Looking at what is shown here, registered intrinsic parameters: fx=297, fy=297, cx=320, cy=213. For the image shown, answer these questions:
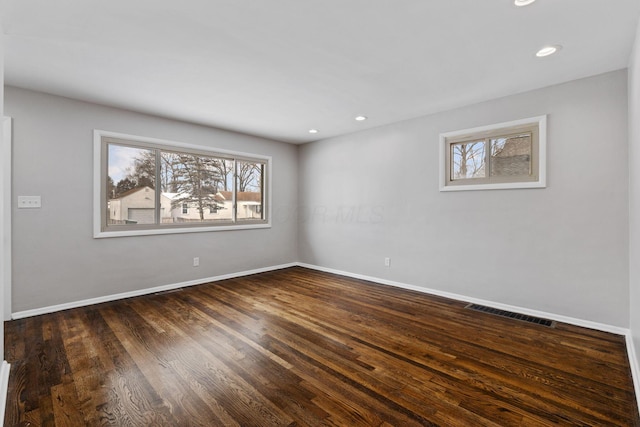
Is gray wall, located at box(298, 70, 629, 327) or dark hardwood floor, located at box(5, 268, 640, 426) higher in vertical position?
gray wall, located at box(298, 70, 629, 327)

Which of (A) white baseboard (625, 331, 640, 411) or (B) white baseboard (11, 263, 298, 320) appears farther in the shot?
(B) white baseboard (11, 263, 298, 320)

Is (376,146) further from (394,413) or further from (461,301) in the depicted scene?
(394,413)

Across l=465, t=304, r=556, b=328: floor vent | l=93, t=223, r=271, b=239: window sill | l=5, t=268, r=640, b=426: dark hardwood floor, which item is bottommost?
l=5, t=268, r=640, b=426: dark hardwood floor

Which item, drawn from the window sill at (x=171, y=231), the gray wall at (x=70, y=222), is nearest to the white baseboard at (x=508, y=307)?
the window sill at (x=171, y=231)

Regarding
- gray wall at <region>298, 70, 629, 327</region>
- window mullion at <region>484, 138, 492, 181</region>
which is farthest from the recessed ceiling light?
window mullion at <region>484, 138, 492, 181</region>

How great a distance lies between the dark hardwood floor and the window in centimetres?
156

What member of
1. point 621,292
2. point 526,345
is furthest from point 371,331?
point 621,292

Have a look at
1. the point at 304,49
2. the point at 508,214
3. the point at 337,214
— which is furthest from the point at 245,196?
the point at 508,214

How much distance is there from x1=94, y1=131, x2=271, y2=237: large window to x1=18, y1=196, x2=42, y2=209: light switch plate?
0.51m

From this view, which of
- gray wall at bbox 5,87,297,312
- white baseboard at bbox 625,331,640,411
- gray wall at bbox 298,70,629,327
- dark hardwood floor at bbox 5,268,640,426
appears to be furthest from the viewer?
gray wall at bbox 5,87,297,312

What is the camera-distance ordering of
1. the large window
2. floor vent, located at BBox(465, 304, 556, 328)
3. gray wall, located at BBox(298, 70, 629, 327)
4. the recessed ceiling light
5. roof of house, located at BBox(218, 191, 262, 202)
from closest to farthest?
the recessed ceiling light → gray wall, located at BBox(298, 70, 629, 327) → floor vent, located at BBox(465, 304, 556, 328) → the large window → roof of house, located at BBox(218, 191, 262, 202)

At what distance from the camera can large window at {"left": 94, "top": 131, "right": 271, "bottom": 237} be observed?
3768 millimetres

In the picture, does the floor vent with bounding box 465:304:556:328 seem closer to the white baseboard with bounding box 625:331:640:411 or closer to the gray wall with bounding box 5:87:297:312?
the white baseboard with bounding box 625:331:640:411

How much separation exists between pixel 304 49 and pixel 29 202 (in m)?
3.31
